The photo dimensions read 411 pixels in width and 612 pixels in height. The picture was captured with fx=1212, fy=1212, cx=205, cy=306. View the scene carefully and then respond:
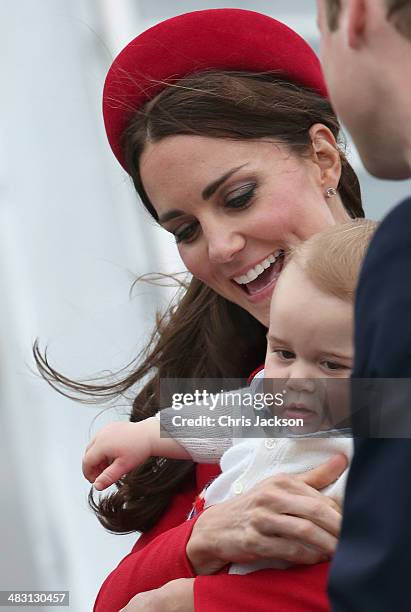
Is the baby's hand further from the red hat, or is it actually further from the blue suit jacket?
the blue suit jacket

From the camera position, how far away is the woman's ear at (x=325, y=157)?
207 centimetres

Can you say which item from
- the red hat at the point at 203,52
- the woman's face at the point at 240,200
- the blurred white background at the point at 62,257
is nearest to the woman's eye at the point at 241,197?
the woman's face at the point at 240,200

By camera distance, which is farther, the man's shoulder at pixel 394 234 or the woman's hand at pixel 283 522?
the woman's hand at pixel 283 522

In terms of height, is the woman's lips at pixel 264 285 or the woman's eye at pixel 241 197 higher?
Answer: the woman's eye at pixel 241 197

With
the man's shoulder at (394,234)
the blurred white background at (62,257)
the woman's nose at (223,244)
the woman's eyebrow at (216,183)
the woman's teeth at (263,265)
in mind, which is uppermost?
the man's shoulder at (394,234)

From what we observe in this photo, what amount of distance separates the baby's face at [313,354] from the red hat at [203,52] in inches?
22.8

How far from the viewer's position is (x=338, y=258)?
1.61 metres

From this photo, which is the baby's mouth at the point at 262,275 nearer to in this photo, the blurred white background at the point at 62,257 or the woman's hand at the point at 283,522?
the woman's hand at the point at 283,522

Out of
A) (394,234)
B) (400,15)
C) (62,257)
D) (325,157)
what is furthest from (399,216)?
(62,257)

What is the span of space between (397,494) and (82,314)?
3.61m

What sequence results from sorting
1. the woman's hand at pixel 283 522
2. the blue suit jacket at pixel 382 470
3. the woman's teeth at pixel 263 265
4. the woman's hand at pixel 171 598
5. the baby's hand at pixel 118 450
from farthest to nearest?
the woman's teeth at pixel 263 265 → the baby's hand at pixel 118 450 → the woman's hand at pixel 171 598 → the woman's hand at pixel 283 522 → the blue suit jacket at pixel 382 470

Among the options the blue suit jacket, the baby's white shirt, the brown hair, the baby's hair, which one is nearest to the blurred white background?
the brown hair

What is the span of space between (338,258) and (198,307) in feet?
2.35

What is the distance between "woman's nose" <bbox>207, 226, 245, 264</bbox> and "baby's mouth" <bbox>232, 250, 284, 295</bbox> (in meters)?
0.05
